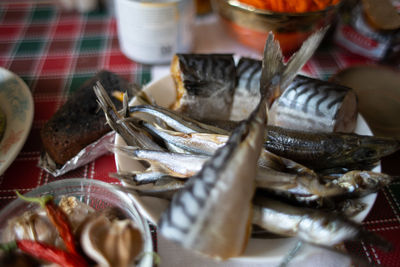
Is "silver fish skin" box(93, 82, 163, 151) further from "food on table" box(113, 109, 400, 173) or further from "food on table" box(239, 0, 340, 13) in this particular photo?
"food on table" box(239, 0, 340, 13)

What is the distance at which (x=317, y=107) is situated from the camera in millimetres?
833

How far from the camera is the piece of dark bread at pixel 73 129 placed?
0.88 meters

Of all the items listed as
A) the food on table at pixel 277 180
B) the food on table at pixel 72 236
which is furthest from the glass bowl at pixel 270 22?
the food on table at pixel 72 236

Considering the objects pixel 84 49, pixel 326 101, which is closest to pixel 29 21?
pixel 84 49

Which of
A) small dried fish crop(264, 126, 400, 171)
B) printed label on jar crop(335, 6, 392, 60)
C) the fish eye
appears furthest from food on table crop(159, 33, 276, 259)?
printed label on jar crop(335, 6, 392, 60)

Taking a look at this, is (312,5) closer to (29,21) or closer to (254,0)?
(254,0)

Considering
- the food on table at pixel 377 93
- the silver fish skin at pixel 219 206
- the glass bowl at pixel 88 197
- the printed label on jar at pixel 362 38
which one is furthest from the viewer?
the printed label on jar at pixel 362 38

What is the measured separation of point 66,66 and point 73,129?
1.64 ft

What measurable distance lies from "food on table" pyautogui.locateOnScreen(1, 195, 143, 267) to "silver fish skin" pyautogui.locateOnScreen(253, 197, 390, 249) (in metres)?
0.25

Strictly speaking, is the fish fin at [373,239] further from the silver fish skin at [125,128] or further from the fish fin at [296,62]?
the silver fish skin at [125,128]

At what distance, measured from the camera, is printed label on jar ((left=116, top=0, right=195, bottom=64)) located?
1078 millimetres

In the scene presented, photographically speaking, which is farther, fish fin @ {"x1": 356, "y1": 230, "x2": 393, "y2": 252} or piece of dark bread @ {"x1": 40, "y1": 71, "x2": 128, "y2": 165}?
piece of dark bread @ {"x1": 40, "y1": 71, "x2": 128, "y2": 165}

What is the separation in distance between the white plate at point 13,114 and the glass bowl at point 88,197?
0.20 m

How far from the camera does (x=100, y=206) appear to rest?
0.68m
